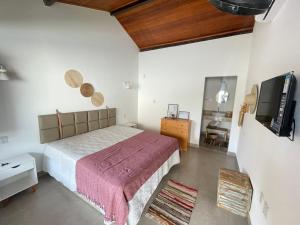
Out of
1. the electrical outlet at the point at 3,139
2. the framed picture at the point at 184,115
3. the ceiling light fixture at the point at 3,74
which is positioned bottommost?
the electrical outlet at the point at 3,139

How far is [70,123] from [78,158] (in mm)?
1252

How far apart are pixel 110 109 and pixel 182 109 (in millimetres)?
2145

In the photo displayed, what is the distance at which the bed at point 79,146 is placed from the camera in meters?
1.94

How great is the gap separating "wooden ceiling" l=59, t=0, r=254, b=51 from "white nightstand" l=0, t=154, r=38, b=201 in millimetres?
3073

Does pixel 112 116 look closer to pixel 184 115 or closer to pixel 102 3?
pixel 184 115

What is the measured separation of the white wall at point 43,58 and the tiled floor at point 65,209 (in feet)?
2.61

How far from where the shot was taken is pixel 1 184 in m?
2.03

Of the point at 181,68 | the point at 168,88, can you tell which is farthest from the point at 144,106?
the point at 181,68

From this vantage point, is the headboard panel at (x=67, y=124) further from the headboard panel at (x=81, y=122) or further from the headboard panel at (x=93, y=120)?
the headboard panel at (x=93, y=120)

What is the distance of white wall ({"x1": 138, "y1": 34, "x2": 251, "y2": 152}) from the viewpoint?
3.59 m

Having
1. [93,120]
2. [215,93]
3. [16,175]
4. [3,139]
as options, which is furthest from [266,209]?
[3,139]

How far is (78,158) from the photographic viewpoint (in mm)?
2148

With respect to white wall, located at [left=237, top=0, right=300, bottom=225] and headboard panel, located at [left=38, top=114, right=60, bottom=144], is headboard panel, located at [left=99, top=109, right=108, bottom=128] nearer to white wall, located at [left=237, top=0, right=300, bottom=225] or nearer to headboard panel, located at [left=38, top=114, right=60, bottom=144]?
headboard panel, located at [left=38, top=114, right=60, bottom=144]

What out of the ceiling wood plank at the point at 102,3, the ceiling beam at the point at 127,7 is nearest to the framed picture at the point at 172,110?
the ceiling beam at the point at 127,7
